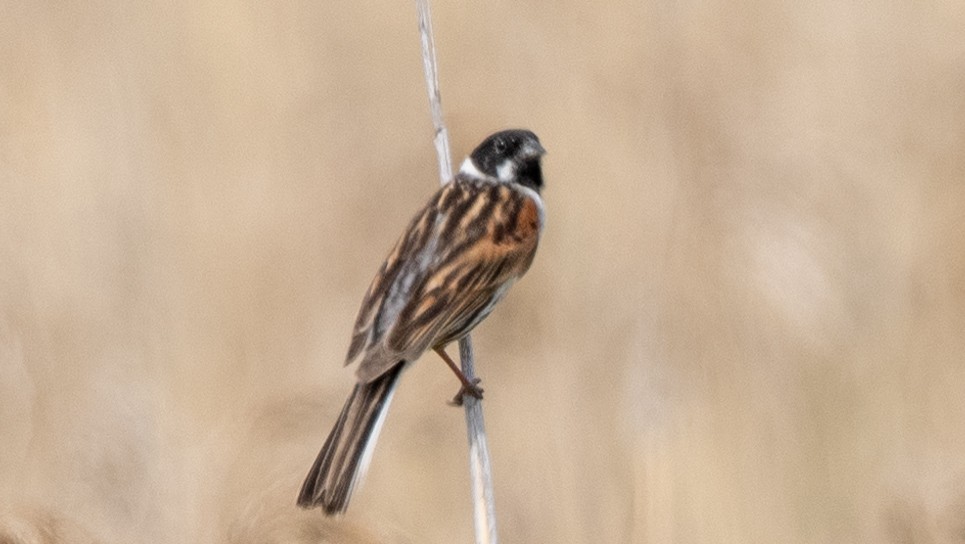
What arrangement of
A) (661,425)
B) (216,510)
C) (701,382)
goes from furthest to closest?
(701,382)
(661,425)
(216,510)

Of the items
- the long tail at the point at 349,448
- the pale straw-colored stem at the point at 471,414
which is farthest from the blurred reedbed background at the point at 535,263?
the pale straw-colored stem at the point at 471,414

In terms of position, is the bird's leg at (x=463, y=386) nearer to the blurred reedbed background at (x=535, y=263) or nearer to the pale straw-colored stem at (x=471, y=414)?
the pale straw-colored stem at (x=471, y=414)

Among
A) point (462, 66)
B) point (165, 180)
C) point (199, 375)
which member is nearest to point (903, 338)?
point (462, 66)

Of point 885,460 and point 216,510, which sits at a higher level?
point 216,510

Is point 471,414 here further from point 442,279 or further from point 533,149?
point 533,149

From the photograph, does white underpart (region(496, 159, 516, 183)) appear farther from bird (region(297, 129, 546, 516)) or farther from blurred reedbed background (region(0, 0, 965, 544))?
blurred reedbed background (region(0, 0, 965, 544))

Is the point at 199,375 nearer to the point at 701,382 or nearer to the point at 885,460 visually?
the point at 701,382

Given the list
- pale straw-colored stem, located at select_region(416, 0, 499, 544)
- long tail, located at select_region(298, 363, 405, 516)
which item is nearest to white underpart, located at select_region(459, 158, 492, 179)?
pale straw-colored stem, located at select_region(416, 0, 499, 544)
